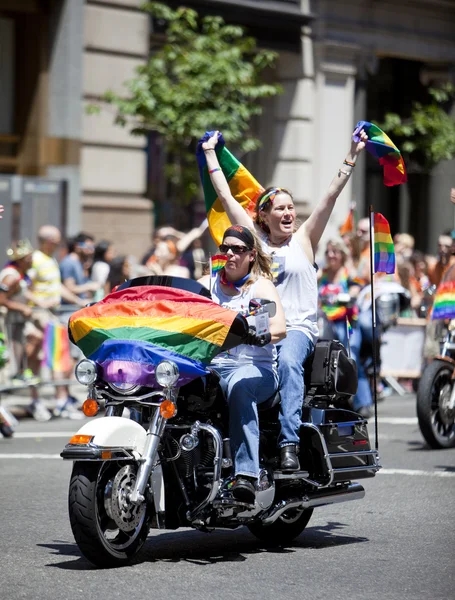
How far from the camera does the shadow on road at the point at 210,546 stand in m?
6.95

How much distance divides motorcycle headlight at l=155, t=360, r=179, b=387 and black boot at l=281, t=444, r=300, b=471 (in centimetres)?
101

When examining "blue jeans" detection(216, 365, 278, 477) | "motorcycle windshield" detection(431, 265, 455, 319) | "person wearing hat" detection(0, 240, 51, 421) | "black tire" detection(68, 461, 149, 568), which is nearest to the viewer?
"black tire" detection(68, 461, 149, 568)

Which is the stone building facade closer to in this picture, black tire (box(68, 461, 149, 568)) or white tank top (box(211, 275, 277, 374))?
white tank top (box(211, 275, 277, 374))

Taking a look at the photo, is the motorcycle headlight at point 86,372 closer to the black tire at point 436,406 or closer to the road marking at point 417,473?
the road marking at point 417,473

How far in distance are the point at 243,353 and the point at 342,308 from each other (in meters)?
7.22

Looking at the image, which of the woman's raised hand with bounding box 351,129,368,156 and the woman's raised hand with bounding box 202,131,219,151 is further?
the woman's raised hand with bounding box 202,131,219,151

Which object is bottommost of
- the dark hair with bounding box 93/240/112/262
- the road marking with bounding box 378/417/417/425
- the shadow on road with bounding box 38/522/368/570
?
the road marking with bounding box 378/417/417/425

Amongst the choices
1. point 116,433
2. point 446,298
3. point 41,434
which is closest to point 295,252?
point 116,433

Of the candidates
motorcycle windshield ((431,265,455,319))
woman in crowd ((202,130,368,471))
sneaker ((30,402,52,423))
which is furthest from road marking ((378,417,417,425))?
woman in crowd ((202,130,368,471))

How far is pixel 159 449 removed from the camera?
675 centimetres

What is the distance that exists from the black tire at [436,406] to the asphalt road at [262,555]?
4.12 ft

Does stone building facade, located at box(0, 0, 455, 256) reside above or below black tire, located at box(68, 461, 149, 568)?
above

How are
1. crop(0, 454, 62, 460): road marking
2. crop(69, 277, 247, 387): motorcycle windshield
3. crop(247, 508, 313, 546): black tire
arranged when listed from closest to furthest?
crop(69, 277, 247, 387): motorcycle windshield < crop(247, 508, 313, 546): black tire < crop(0, 454, 62, 460): road marking

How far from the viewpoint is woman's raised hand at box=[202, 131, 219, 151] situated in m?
8.59
